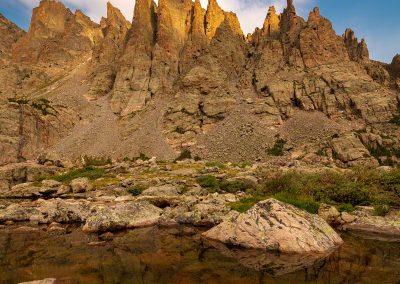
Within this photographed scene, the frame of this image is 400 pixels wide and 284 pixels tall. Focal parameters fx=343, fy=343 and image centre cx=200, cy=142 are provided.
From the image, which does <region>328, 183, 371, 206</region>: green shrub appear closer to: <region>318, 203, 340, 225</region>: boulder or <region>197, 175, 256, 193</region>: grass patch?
<region>318, 203, 340, 225</region>: boulder

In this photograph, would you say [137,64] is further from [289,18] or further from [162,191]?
[162,191]

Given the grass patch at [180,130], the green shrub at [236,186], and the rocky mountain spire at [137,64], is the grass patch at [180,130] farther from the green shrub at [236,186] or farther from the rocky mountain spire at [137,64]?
the green shrub at [236,186]

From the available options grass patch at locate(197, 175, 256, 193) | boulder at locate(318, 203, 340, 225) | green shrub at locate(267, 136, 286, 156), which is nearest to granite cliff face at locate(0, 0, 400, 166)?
green shrub at locate(267, 136, 286, 156)

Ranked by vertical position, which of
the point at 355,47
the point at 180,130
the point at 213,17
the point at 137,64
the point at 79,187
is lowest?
the point at 79,187

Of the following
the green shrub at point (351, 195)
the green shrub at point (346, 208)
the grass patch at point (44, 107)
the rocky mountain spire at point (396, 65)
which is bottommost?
the green shrub at point (346, 208)

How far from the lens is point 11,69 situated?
527 ft

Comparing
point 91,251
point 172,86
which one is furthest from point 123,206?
point 172,86

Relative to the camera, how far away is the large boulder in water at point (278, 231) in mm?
15062

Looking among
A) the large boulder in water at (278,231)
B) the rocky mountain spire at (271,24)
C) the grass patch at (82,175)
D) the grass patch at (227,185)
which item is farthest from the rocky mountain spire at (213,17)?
the large boulder in water at (278,231)

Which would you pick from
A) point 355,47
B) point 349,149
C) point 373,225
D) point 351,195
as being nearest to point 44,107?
point 349,149

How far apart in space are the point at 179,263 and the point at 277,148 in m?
88.5

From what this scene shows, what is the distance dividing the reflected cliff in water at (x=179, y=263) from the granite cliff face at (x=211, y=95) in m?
68.9

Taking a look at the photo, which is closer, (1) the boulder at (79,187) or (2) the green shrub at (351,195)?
(2) the green shrub at (351,195)

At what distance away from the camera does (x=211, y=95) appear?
402ft
